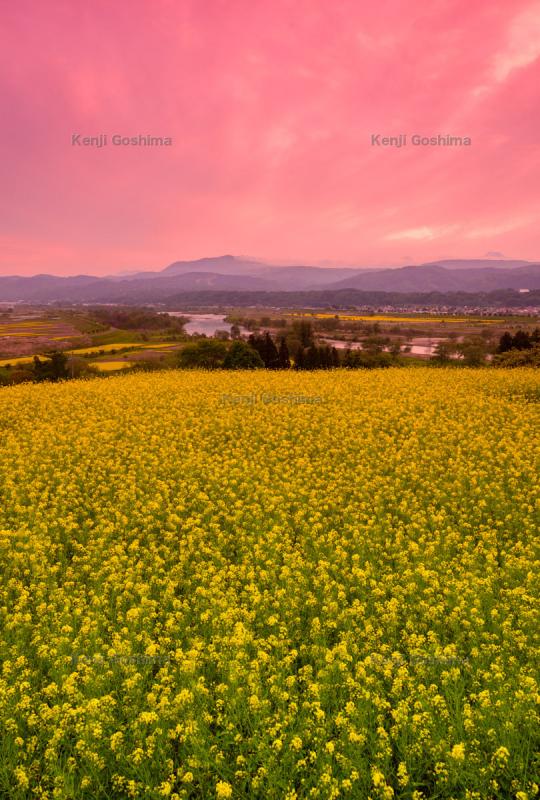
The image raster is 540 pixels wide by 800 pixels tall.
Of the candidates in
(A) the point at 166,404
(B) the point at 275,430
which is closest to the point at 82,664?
(B) the point at 275,430

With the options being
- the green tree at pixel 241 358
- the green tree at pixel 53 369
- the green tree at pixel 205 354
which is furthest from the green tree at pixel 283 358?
the green tree at pixel 53 369

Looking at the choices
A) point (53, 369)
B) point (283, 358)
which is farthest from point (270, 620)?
point (283, 358)

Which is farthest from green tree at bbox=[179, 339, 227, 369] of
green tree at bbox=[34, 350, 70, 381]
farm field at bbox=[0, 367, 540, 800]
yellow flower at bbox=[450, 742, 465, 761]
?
yellow flower at bbox=[450, 742, 465, 761]

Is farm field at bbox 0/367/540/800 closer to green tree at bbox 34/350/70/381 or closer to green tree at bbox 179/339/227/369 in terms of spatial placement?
green tree at bbox 34/350/70/381

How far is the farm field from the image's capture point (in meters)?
5.11

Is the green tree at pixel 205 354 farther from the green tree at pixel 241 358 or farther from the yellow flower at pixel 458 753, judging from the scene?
the yellow flower at pixel 458 753

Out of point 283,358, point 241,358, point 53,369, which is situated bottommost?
point 283,358

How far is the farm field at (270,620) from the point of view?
5.11m

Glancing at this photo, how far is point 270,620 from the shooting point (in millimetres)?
7094

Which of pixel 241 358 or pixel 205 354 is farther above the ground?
pixel 205 354

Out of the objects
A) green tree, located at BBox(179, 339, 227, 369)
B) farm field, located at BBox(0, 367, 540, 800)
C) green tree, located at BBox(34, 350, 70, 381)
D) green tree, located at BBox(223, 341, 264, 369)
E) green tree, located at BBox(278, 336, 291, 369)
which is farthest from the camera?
green tree, located at BBox(278, 336, 291, 369)

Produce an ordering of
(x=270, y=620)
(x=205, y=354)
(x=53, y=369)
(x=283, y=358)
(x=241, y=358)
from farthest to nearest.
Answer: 1. (x=283, y=358)
2. (x=205, y=354)
3. (x=241, y=358)
4. (x=53, y=369)
5. (x=270, y=620)

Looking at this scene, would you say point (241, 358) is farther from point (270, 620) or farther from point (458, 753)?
point (458, 753)

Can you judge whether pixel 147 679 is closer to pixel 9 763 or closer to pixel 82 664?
pixel 82 664
